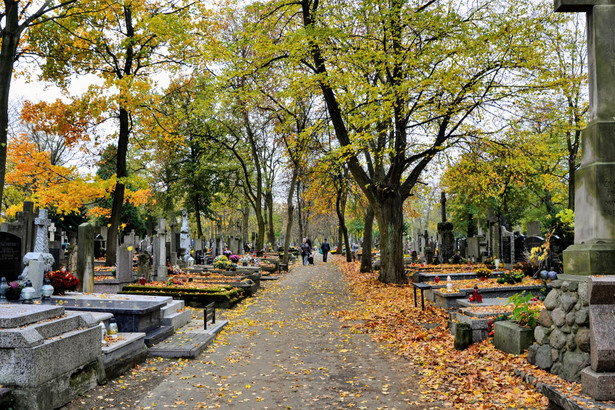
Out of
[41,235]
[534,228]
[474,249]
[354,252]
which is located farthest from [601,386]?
[354,252]

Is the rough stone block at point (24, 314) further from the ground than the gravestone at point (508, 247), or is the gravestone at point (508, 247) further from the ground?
the gravestone at point (508, 247)

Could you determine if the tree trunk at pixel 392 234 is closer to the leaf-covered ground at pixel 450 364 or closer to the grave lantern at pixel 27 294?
the leaf-covered ground at pixel 450 364

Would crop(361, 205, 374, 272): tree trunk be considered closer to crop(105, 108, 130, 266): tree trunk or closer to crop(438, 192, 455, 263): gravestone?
crop(438, 192, 455, 263): gravestone

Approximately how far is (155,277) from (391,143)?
9792 mm

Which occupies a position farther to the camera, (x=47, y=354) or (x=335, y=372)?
(x=335, y=372)

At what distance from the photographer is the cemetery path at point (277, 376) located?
5.26 m

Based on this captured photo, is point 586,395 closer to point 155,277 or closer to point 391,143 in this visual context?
point 391,143

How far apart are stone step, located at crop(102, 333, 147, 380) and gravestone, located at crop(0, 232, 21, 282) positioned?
5691 millimetres

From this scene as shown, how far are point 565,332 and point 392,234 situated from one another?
11.1m

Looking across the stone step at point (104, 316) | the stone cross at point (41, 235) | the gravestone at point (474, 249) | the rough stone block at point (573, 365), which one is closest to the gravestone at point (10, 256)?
the stone cross at point (41, 235)

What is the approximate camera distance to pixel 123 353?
6484mm

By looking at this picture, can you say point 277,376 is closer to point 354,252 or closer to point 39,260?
point 39,260

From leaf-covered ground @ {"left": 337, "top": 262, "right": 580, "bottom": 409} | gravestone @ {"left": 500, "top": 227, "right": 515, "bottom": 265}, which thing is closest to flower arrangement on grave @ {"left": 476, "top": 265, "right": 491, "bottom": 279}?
leaf-covered ground @ {"left": 337, "top": 262, "right": 580, "bottom": 409}

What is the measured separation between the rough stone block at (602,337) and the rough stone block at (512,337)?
5.37 ft
